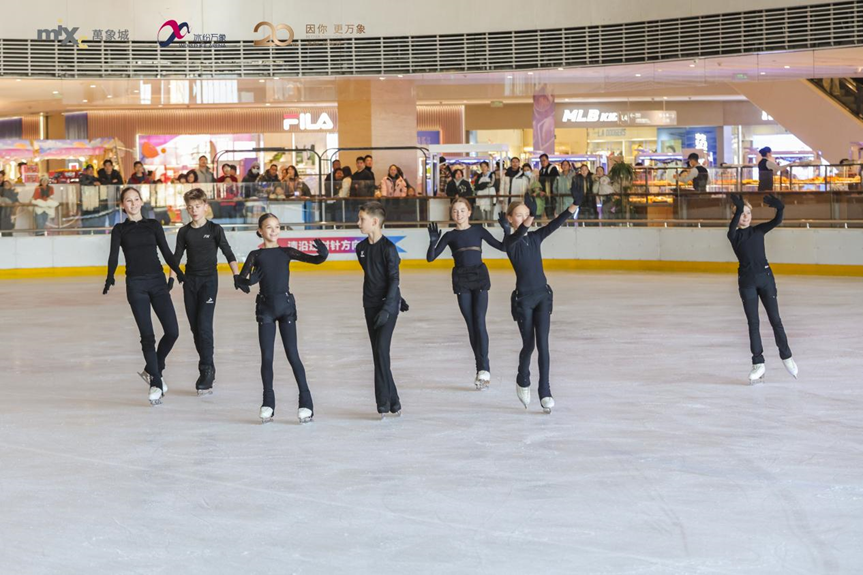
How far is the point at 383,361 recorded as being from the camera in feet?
24.8

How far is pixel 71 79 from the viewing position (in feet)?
68.4

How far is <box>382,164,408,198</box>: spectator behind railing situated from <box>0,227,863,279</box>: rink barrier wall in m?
0.72

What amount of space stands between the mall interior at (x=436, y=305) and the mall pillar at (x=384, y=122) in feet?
0.20

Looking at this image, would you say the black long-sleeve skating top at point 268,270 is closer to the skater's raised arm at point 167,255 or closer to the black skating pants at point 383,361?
the black skating pants at point 383,361

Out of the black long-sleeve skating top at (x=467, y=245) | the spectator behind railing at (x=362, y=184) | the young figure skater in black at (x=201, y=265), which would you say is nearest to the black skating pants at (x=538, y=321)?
the black long-sleeve skating top at (x=467, y=245)

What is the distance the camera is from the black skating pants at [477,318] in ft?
28.8

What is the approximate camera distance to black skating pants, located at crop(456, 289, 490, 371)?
28.8 feet

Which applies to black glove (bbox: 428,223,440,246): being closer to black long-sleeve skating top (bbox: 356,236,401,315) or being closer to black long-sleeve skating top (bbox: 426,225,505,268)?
black long-sleeve skating top (bbox: 356,236,401,315)

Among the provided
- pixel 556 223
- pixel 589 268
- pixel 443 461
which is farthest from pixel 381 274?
pixel 589 268

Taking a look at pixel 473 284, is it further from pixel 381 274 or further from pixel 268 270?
pixel 268 270

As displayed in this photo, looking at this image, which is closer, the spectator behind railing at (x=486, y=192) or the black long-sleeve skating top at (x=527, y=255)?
the black long-sleeve skating top at (x=527, y=255)

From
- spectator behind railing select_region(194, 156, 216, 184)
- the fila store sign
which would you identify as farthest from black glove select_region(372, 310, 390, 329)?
the fila store sign

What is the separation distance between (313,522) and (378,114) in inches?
762

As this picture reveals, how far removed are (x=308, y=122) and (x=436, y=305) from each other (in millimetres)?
18057
